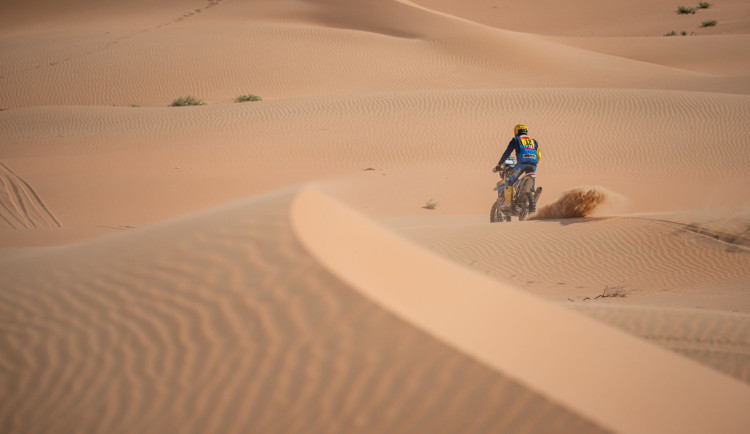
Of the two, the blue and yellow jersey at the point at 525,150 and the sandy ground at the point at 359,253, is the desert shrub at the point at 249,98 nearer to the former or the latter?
the sandy ground at the point at 359,253

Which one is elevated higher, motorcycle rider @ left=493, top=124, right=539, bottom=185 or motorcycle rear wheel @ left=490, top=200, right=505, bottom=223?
motorcycle rider @ left=493, top=124, right=539, bottom=185

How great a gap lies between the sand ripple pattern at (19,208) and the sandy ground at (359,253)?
59 millimetres

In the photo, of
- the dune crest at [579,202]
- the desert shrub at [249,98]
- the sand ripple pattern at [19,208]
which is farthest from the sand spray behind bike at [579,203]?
the desert shrub at [249,98]

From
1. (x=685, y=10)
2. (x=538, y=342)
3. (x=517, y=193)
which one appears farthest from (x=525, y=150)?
(x=685, y=10)

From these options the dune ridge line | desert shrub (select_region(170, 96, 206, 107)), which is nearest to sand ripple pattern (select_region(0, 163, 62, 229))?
the dune ridge line

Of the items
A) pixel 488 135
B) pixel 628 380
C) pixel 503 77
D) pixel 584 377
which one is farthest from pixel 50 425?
pixel 503 77

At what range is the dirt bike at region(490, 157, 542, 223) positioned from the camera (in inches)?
393

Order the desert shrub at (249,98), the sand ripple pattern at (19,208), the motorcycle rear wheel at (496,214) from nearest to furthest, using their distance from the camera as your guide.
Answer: the sand ripple pattern at (19,208), the motorcycle rear wheel at (496,214), the desert shrub at (249,98)

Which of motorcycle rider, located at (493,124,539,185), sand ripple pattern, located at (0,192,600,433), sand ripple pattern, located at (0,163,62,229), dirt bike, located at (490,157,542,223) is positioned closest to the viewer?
sand ripple pattern, located at (0,192,600,433)

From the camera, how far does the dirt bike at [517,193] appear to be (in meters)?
9.99

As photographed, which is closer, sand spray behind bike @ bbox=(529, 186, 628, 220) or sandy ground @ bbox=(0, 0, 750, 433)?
sandy ground @ bbox=(0, 0, 750, 433)

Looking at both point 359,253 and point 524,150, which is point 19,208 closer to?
point 524,150

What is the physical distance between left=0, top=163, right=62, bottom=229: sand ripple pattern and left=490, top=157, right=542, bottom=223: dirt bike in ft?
26.9

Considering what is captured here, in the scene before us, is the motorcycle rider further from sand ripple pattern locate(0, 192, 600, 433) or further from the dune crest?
sand ripple pattern locate(0, 192, 600, 433)
